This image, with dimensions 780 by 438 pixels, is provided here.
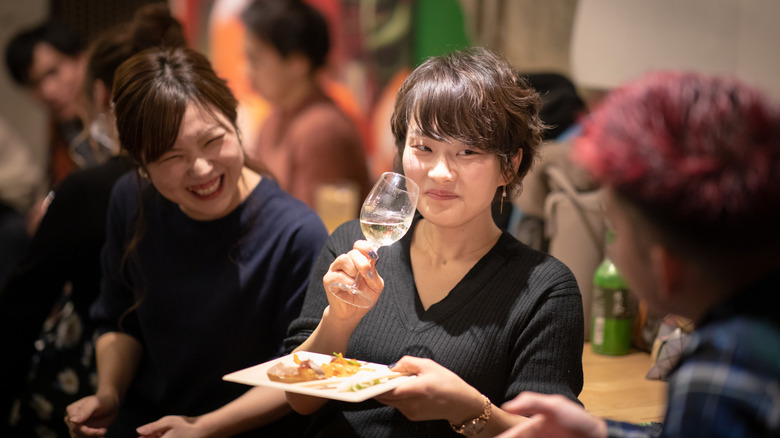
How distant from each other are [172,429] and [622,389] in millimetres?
1096

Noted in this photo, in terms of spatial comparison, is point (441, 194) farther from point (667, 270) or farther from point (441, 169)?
point (667, 270)

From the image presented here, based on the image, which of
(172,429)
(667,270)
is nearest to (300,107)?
(172,429)

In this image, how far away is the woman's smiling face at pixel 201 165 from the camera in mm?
1731

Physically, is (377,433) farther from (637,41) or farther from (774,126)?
(637,41)

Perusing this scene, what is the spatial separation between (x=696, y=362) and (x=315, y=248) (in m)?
1.13

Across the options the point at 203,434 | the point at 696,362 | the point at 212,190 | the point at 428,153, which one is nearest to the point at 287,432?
the point at 203,434

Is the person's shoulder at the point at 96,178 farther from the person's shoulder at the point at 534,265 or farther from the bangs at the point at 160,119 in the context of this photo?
the person's shoulder at the point at 534,265

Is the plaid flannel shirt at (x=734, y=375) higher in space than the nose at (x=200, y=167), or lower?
lower

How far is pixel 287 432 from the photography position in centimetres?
181

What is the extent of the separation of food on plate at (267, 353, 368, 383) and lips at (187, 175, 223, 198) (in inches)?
23.4

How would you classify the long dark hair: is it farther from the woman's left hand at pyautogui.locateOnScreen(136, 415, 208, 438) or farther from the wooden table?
the wooden table

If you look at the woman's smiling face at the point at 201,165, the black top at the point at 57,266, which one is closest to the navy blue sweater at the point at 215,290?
the woman's smiling face at the point at 201,165

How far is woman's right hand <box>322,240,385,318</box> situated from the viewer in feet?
4.52

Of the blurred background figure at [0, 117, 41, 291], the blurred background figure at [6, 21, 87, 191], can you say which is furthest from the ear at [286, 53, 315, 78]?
the blurred background figure at [0, 117, 41, 291]
